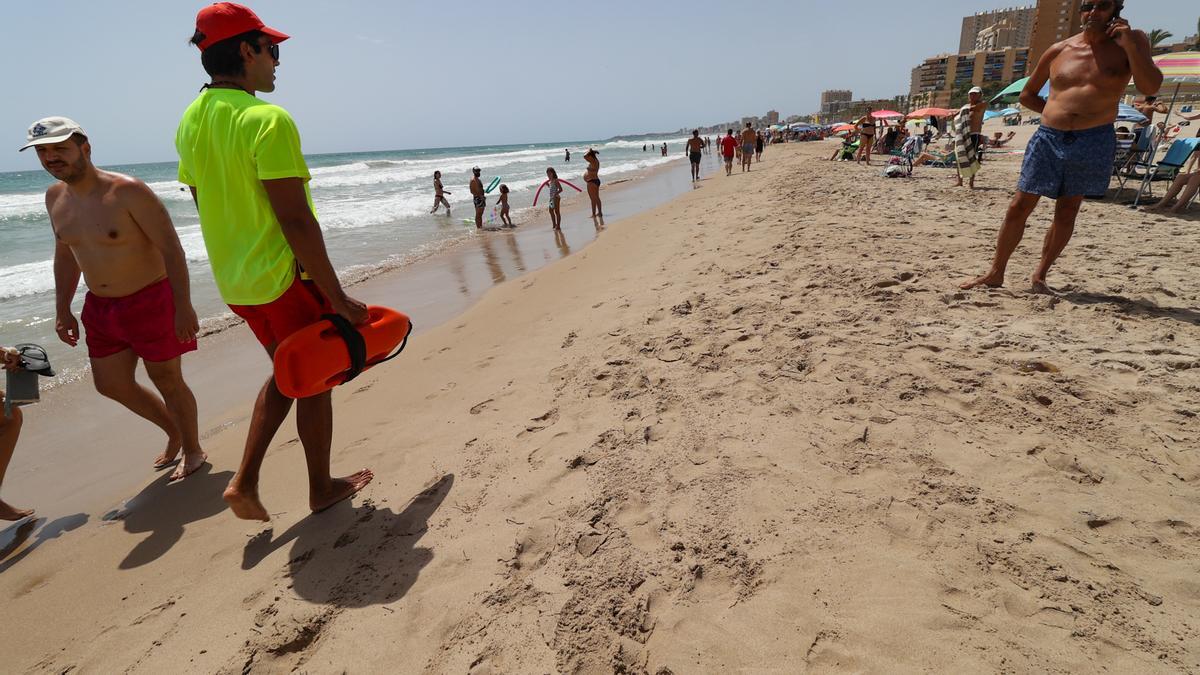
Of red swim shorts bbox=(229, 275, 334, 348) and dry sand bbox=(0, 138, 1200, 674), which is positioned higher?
red swim shorts bbox=(229, 275, 334, 348)

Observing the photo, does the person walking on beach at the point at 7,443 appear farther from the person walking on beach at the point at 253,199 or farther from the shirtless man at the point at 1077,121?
the shirtless man at the point at 1077,121

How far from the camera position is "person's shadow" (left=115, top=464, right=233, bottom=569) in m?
2.44

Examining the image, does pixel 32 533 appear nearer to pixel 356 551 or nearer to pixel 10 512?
pixel 10 512

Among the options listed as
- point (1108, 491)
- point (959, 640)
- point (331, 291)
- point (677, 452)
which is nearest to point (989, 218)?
point (1108, 491)

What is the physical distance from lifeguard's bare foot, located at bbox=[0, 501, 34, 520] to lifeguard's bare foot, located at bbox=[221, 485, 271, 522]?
1.70m

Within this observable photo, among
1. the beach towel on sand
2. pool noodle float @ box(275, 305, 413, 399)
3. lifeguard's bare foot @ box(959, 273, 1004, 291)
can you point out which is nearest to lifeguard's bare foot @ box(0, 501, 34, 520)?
pool noodle float @ box(275, 305, 413, 399)

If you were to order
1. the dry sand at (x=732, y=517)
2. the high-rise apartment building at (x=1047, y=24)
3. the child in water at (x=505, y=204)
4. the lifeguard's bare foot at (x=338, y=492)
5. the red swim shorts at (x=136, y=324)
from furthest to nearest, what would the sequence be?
the high-rise apartment building at (x=1047, y=24) → the child in water at (x=505, y=204) → the red swim shorts at (x=136, y=324) → the lifeguard's bare foot at (x=338, y=492) → the dry sand at (x=732, y=517)

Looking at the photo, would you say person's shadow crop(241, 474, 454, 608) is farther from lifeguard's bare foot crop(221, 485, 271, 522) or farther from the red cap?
the red cap

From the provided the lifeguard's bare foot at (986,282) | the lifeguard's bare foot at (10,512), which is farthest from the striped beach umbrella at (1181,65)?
the lifeguard's bare foot at (10,512)

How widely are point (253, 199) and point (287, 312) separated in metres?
0.42

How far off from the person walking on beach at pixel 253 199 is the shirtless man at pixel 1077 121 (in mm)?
3959

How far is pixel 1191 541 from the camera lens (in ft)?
5.17

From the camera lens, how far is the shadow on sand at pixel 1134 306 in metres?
3.04

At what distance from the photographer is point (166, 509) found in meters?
2.73
